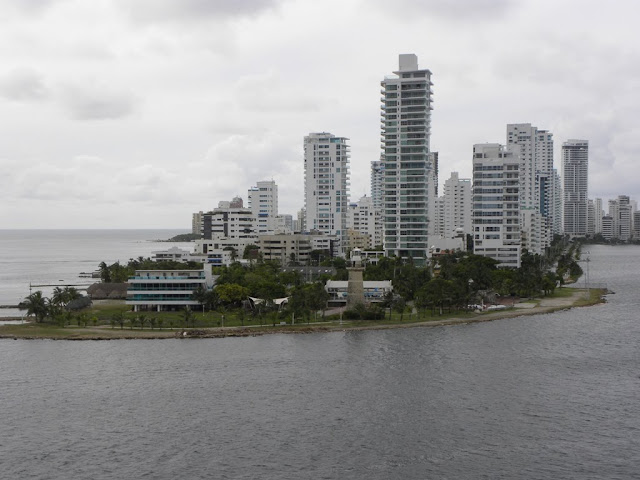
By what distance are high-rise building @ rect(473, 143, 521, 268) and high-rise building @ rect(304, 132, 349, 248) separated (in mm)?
54666

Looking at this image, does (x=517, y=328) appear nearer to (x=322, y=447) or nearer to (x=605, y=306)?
(x=605, y=306)

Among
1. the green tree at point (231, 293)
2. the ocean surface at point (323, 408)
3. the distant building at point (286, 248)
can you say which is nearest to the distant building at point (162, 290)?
the green tree at point (231, 293)

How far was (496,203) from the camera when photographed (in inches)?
5020

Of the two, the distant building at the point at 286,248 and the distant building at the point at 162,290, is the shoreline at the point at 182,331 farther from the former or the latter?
the distant building at the point at 286,248

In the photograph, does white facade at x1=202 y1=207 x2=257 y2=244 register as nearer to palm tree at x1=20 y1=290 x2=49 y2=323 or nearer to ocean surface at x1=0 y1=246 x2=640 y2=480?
palm tree at x1=20 y1=290 x2=49 y2=323

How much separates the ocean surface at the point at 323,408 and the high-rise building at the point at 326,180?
11489 centimetres

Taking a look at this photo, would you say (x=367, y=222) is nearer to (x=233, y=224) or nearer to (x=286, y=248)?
(x=233, y=224)

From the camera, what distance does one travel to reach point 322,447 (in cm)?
3631

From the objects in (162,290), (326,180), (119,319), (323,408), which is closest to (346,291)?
(162,290)

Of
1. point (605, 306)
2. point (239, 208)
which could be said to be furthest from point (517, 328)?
point (239, 208)

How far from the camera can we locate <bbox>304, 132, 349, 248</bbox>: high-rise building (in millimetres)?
178000

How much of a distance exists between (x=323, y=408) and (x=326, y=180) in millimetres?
138372

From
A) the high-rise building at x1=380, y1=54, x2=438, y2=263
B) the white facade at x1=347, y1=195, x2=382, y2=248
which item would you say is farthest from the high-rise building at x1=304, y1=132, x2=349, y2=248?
the high-rise building at x1=380, y1=54, x2=438, y2=263

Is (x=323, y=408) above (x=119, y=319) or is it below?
below
